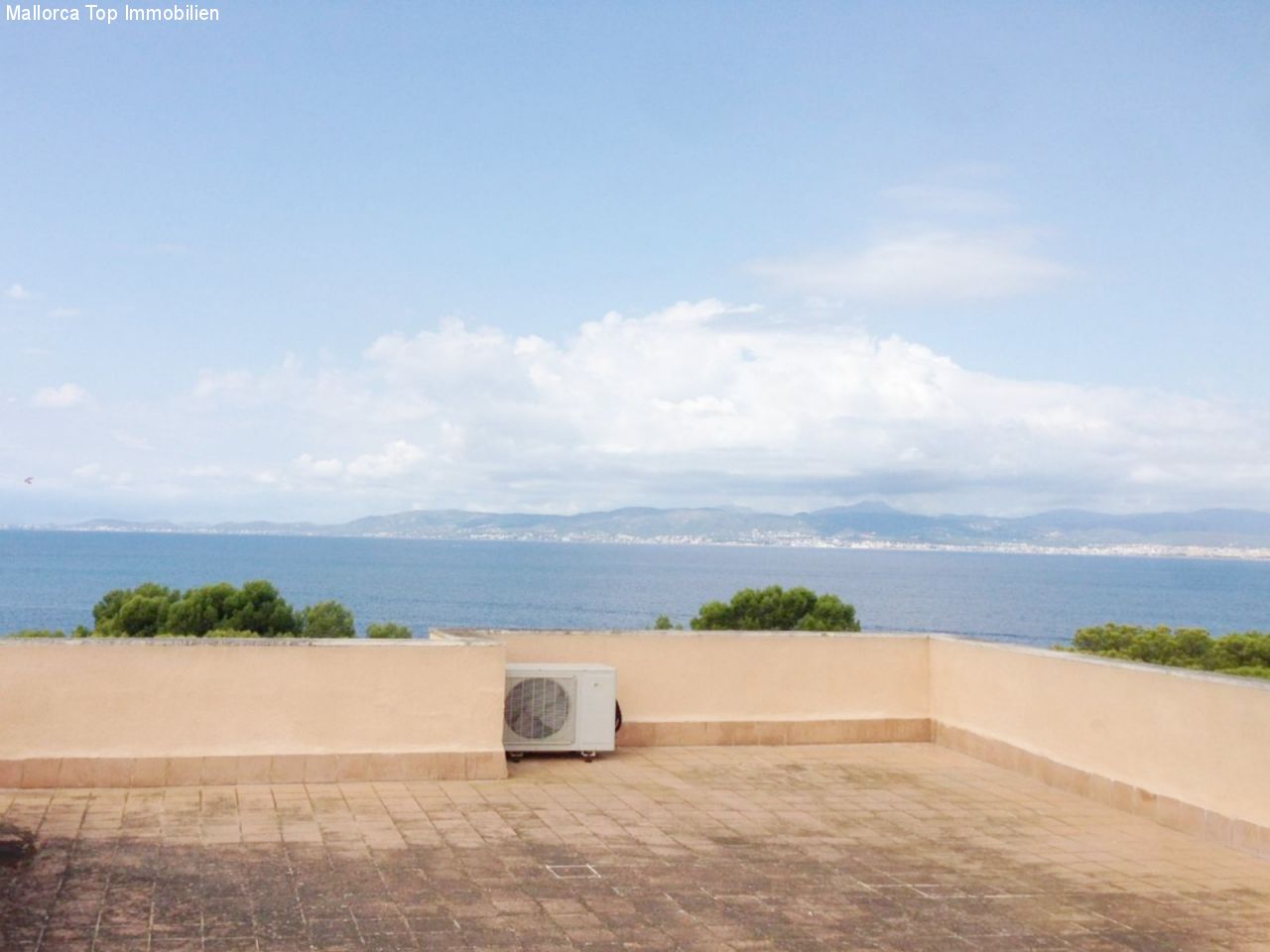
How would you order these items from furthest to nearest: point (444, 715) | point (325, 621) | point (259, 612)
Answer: point (325, 621) < point (259, 612) < point (444, 715)

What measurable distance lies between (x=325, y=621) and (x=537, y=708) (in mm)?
20471

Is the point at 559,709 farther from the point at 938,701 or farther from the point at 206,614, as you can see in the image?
the point at 206,614

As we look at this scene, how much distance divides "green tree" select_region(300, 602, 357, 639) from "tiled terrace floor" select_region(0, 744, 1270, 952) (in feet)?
58.3

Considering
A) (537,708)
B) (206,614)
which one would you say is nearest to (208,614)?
(206,614)

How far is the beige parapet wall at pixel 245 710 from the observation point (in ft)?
22.1

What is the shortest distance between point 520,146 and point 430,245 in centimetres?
957

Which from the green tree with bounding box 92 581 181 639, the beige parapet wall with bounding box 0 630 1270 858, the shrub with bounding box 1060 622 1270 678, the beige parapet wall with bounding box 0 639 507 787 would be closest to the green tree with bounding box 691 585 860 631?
the shrub with bounding box 1060 622 1270 678

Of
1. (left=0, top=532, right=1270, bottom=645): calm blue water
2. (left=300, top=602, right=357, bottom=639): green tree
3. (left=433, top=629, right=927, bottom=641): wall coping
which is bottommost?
(left=0, top=532, right=1270, bottom=645): calm blue water

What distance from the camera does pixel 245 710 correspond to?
7.03 m

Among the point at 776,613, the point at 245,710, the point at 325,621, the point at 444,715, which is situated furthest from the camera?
the point at 325,621

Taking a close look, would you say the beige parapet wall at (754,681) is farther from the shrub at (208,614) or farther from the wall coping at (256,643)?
the shrub at (208,614)

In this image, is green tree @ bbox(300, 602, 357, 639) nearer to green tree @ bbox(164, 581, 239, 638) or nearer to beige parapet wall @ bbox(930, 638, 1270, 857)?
green tree @ bbox(164, 581, 239, 638)

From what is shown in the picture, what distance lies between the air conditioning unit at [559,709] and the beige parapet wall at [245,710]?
1.58 feet

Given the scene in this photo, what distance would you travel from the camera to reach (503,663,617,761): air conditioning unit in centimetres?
794
